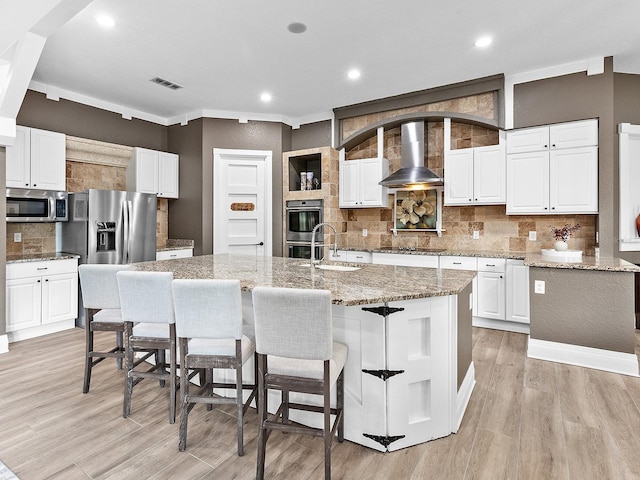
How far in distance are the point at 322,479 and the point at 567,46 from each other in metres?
4.36

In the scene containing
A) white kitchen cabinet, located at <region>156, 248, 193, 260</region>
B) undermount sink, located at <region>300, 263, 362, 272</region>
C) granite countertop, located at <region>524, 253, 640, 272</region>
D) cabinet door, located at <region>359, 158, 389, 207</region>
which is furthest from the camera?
cabinet door, located at <region>359, 158, 389, 207</region>

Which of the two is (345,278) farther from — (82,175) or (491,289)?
(82,175)

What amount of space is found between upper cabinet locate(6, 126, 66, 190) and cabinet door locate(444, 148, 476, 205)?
486 cm

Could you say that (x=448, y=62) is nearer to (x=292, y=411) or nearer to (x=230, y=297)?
(x=230, y=297)

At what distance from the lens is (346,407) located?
81.7 inches

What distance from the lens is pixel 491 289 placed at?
420 cm

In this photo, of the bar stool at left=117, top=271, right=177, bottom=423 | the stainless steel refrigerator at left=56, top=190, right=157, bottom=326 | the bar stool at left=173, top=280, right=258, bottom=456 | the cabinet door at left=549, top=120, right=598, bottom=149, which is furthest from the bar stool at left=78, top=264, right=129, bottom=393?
Result: the cabinet door at left=549, top=120, right=598, bottom=149

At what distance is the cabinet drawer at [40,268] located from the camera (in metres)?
3.71

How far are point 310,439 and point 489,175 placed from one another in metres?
3.74

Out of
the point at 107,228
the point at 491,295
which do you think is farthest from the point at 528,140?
the point at 107,228

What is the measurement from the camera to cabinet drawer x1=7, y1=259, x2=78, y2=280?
371 centimetres

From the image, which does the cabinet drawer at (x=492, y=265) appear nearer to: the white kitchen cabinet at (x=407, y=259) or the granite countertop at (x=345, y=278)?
the white kitchen cabinet at (x=407, y=259)

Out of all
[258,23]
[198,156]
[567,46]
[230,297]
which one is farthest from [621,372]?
[198,156]

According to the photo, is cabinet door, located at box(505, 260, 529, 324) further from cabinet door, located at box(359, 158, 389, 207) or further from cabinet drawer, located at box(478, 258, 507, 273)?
cabinet door, located at box(359, 158, 389, 207)
